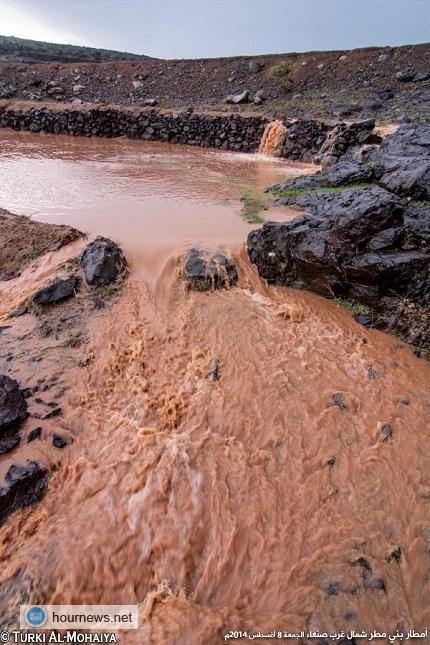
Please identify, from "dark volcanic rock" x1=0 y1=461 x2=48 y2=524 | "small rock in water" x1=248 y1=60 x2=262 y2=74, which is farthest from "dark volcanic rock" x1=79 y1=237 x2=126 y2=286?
"small rock in water" x1=248 y1=60 x2=262 y2=74

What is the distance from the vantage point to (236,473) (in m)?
3.71

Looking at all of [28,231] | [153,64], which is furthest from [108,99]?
[28,231]

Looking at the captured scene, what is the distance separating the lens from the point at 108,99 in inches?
963

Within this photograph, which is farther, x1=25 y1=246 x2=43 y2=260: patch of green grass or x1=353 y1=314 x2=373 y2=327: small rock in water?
x1=25 y1=246 x2=43 y2=260: patch of green grass

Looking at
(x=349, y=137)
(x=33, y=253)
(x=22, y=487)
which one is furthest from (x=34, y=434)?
(x=349, y=137)

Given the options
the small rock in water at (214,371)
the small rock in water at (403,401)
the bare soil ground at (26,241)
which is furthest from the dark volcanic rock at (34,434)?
the small rock in water at (403,401)

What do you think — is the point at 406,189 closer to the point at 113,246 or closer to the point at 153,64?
the point at 113,246

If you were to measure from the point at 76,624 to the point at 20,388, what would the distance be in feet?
8.42

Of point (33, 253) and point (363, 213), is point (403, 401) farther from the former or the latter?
point (33, 253)

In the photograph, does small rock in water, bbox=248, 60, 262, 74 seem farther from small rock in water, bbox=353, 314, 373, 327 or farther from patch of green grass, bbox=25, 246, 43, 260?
small rock in water, bbox=353, 314, 373, 327

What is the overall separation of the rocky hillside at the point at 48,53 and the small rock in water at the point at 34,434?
36033 millimetres

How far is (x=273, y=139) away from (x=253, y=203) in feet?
31.0

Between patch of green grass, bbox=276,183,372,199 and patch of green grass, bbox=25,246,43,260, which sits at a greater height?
patch of green grass, bbox=276,183,372,199

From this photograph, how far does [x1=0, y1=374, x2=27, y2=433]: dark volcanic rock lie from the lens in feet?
13.1
